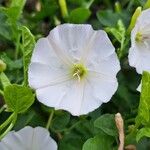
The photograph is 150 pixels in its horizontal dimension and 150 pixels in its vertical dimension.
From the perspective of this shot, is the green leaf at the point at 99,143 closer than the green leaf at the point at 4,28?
Yes

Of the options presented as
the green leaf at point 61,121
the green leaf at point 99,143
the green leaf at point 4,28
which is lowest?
the green leaf at point 61,121

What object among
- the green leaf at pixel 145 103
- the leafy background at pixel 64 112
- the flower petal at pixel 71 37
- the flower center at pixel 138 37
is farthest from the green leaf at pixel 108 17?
the green leaf at pixel 145 103

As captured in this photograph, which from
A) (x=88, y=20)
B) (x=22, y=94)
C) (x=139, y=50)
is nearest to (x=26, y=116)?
(x=22, y=94)

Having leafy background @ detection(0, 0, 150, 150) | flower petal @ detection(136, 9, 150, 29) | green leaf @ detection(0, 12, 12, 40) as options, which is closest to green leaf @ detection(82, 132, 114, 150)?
leafy background @ detection(0, 0, 150, 150)

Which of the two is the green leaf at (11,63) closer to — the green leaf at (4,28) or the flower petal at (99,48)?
the green leaf at (4,28)

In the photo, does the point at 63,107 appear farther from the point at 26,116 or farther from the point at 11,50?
the point at 11,50

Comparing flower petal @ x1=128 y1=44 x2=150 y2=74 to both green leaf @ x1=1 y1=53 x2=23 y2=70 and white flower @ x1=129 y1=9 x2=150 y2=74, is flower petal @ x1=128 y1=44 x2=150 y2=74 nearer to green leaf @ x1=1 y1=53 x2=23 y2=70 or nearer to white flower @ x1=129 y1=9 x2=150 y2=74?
white flower @ x1=129 y1=9 x2=150 y2=74

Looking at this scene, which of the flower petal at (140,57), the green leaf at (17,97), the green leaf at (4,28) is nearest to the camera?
the green leaf at (17,97)
